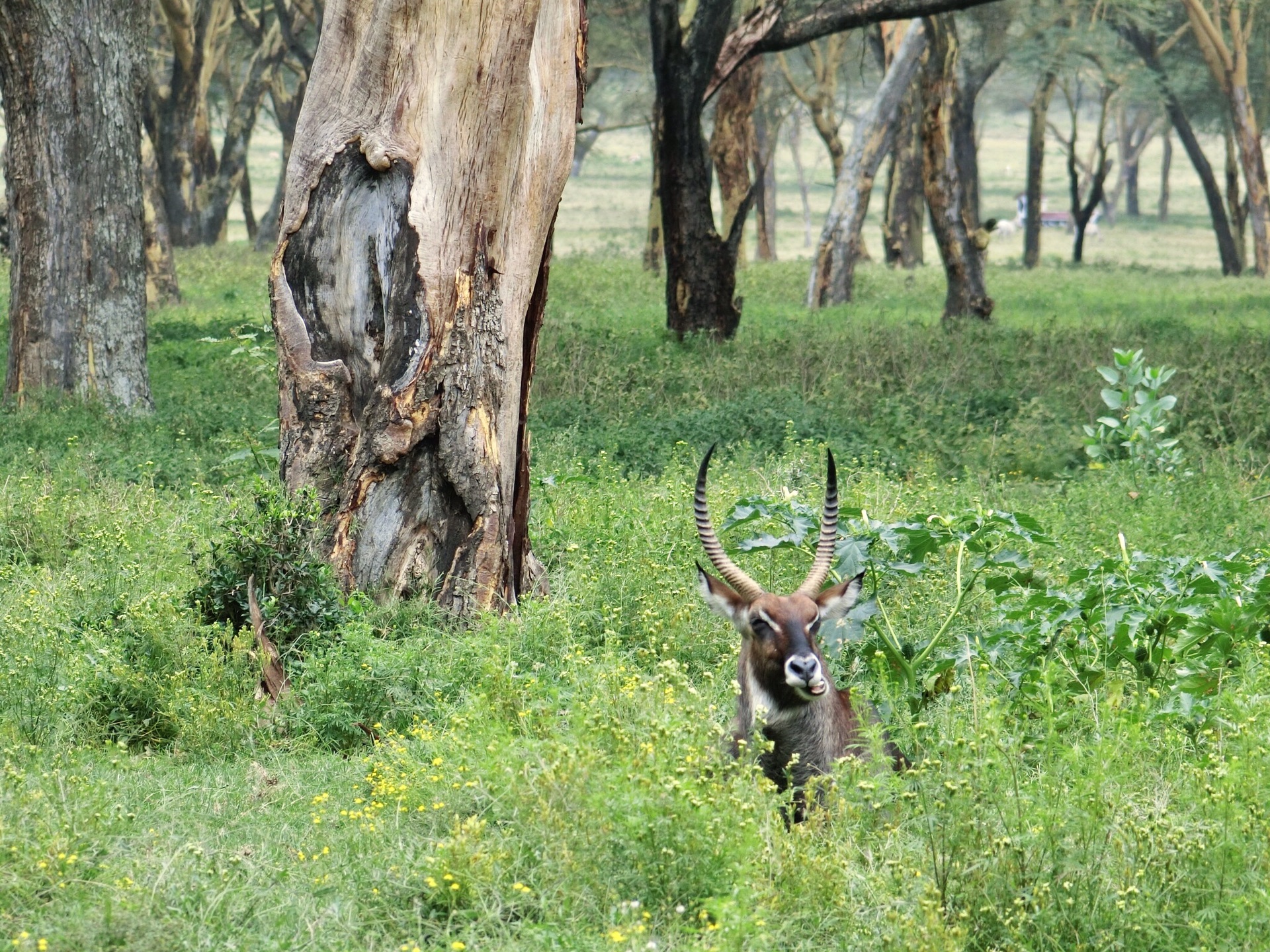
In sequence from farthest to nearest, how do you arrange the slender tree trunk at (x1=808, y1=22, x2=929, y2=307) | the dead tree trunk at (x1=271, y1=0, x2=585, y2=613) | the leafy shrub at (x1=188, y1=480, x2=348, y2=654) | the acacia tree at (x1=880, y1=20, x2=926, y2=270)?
1. the acacia tree at (x1=880, y1=20, x2=926, y2=270)
2. the slender tree trunk at (x1=808, y1=22, x2=929, y2=307)
3. the dead tree trunk at (x1=271, y1=0, x2=585, y2=613)
4. the leafy shrub at (x1=188, y1=480, x2=348, y2=654)

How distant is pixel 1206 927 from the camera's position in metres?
3.58

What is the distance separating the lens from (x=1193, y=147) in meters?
32.2

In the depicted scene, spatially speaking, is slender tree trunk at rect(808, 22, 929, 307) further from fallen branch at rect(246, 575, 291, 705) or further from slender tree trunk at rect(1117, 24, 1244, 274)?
fallen branch at rect(246, 575, 291, 705)

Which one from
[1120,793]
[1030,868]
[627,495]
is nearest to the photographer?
[1030,868]

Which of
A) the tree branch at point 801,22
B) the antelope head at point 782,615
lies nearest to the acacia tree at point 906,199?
the tree branch at point 801,22

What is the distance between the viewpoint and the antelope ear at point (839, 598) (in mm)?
4956

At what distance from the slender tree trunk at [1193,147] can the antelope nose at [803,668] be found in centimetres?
2843

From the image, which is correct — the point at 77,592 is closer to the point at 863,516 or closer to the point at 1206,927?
the point at 863,516

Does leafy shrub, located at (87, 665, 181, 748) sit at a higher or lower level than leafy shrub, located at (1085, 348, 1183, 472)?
lower

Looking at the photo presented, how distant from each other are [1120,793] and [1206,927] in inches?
23.5

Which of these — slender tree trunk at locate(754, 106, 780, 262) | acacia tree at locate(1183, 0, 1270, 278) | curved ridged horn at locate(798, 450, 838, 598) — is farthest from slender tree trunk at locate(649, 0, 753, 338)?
acacia tree at locate(1183, 0, 1270, 278)

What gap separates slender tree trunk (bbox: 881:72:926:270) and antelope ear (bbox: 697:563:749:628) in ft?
77.1

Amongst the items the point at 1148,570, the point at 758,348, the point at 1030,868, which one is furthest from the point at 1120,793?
the point at 758,348

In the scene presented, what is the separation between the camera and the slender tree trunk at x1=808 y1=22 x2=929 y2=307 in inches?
742
